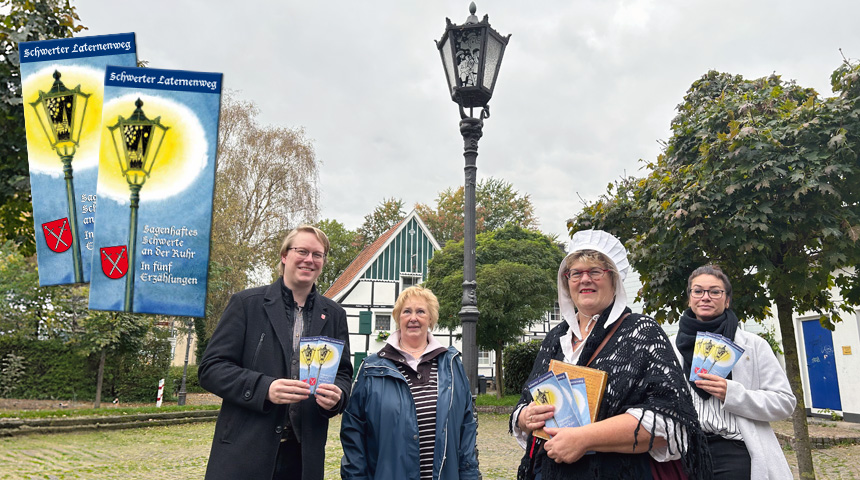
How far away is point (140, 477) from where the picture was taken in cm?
813

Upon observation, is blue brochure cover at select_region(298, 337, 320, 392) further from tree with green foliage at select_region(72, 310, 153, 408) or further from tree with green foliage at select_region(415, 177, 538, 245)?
tree with green foliage at select_region(415, 177, 538, 245)

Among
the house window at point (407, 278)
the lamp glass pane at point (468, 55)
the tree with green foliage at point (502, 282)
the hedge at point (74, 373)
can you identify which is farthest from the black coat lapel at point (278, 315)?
the house window at point (407, 278)

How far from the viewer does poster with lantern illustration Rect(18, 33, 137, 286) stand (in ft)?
8.54

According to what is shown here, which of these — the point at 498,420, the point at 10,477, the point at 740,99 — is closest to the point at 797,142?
the point at 740,99

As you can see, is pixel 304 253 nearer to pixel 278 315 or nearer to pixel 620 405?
pixel 278 315

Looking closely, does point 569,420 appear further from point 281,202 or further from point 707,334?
point 281,202

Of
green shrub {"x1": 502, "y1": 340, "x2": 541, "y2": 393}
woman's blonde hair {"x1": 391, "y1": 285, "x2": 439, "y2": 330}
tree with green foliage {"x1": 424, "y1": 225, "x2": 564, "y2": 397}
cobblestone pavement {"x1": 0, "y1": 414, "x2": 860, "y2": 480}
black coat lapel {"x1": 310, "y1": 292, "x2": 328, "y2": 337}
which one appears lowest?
cobblestone pavement {"x1": 0, "y1": 414, "x2": 860, "y2": 480}

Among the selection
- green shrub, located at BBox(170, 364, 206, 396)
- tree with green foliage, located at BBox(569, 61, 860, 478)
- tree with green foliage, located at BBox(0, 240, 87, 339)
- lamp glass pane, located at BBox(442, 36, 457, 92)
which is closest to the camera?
lamp glass pane, located at BBox(442, 36, 457, 92)

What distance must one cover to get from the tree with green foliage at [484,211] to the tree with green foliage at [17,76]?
36.0 meters

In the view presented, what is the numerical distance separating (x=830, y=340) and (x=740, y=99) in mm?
11060

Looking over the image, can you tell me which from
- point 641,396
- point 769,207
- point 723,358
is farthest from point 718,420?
point 769,207

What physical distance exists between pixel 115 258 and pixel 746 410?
2.88 meters

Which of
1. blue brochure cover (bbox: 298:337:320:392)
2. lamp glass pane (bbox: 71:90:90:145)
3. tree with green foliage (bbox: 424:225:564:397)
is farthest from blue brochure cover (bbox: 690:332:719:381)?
tree with green foliage (bbox: 424:225:564:397)

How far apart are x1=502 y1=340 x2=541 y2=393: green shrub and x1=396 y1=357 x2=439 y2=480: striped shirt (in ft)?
71.3
